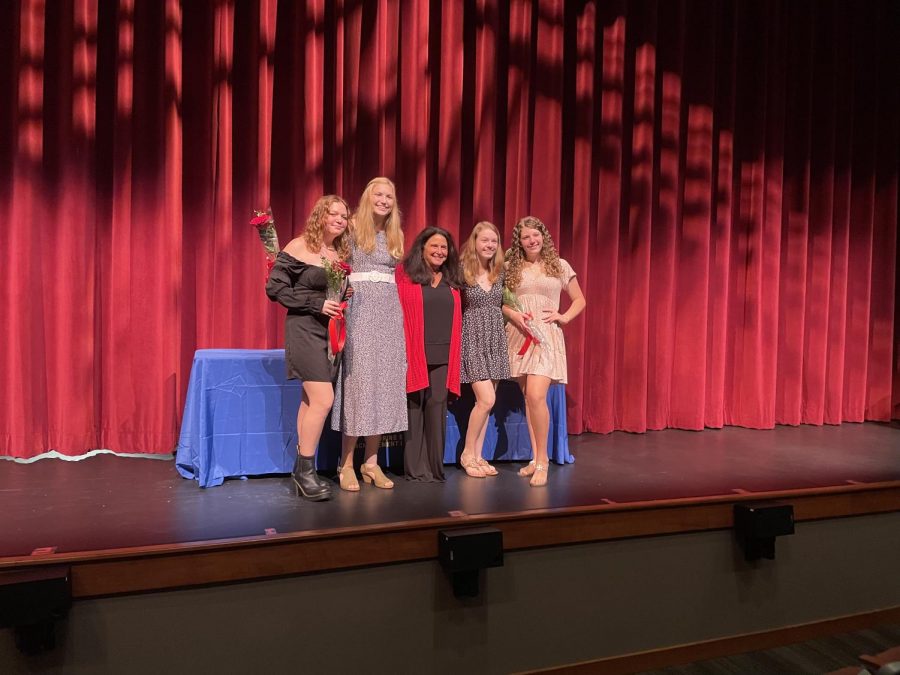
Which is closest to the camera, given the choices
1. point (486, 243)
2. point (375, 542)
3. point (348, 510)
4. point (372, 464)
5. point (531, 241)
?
point (375, 542)

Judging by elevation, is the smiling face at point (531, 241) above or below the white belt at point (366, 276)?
above

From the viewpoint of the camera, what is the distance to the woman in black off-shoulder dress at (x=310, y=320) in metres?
2.73

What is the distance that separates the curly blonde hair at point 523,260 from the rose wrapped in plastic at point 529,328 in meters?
0.06

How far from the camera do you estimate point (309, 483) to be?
8.98ft

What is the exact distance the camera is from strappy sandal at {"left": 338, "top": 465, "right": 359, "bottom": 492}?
2.87 meters

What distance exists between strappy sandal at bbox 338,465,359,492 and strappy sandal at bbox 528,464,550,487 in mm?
761

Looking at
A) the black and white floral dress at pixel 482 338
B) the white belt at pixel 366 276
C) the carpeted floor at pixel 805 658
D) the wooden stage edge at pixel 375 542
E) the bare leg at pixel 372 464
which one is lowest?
the carpeted floor at pixel 805 658

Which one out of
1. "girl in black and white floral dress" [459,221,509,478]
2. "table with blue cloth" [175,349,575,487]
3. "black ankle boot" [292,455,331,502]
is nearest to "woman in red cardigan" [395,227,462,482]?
"girl in black and white floral dress" [459,221,509,478]

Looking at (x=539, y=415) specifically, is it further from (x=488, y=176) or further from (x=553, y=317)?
(x=488, y=176)

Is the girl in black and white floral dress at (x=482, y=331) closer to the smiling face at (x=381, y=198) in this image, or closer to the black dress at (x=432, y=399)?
the black dress at (x=432, y=399)

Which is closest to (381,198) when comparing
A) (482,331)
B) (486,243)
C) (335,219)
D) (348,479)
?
(335,219)

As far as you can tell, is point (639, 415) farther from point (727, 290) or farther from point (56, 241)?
point (56, 241)

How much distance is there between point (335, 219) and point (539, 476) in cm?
140

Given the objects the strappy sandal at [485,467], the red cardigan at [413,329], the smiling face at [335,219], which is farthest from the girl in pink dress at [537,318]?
the smiling face at [335,219]
